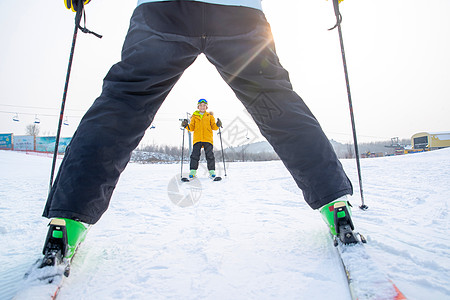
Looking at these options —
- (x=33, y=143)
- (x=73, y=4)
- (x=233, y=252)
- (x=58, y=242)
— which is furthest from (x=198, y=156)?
(x=33, y=143)

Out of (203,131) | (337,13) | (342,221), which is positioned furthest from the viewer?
(203,131)

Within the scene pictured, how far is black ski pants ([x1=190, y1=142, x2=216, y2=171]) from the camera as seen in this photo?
4398mm

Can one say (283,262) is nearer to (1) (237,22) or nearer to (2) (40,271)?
(2) (40,271)

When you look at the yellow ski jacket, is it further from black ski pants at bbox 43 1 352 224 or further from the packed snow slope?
black ski pants at bbox 43 1 352 224

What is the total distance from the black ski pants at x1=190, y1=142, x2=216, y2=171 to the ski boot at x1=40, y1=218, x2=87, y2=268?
3.62m

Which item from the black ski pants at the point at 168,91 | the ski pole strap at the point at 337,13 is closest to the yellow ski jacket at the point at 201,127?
the ski pole strap at the point at 337,13

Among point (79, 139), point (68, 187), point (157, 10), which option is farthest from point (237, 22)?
point (68, 187)

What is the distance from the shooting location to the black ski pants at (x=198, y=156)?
14.4ft

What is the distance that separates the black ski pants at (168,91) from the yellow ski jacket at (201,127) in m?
3.82

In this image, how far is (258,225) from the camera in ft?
4.11

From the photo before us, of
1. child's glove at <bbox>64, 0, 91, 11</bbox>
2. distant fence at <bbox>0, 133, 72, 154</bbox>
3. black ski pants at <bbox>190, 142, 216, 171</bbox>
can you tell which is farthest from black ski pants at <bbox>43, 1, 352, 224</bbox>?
distant fence at <bbox>0, 133, 72, 154</bbox>

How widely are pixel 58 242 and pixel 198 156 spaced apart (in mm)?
3787

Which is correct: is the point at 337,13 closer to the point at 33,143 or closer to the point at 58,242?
the point at 58,242

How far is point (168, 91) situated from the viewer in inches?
39.4
